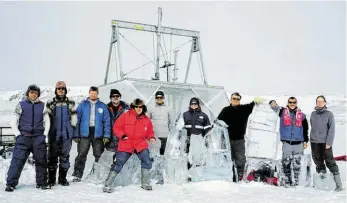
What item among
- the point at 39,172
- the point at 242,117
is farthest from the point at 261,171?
the point at 39,172

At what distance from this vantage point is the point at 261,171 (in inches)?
236

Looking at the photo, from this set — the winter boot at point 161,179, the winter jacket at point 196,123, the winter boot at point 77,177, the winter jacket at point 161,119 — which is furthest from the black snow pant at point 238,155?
the winter boot at point 77,177

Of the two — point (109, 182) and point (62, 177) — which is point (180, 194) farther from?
point (62, 177)

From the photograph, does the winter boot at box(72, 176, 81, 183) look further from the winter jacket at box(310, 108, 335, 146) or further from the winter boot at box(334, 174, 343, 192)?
the winter boot at box(334, 174, 343, 192)

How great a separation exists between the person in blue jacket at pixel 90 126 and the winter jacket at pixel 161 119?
26.8 inches

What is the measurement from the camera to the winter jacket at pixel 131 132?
489cm

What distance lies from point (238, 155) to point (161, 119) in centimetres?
129

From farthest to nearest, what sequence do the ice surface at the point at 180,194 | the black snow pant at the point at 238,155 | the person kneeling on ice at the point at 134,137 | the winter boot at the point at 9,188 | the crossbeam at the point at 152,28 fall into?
the crossbeam at the point at 152,28 → the black snow pant at the point at 238,155 → the person kneeling on ice at the point at 134,137 → the winter boot at the point at 9,188 → the ice surface at the point at 180,194

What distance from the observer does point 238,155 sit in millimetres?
5875

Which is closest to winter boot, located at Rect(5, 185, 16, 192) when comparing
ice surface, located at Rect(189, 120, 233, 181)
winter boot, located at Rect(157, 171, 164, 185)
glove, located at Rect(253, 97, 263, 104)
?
winter boot, located at Rect(157, 171, 164, 185)

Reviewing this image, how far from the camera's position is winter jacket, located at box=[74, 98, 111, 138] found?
538 cm

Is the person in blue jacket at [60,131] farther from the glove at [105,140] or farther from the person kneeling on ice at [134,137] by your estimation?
the person kneeling on ice at [134,137]

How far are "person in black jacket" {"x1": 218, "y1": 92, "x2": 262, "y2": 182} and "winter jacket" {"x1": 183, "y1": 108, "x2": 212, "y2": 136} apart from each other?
374 millimetres

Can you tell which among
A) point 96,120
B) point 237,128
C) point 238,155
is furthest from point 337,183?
point 96,120
